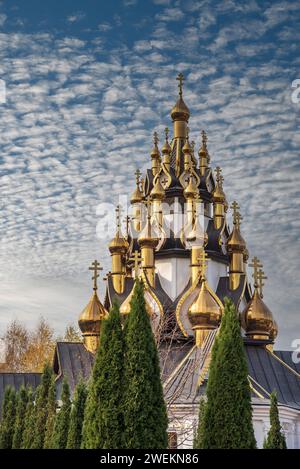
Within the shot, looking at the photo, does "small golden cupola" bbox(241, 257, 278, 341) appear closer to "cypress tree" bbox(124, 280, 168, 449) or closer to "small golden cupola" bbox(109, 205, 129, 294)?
"small golden cupola" bbox(109, 205, 129, 294)

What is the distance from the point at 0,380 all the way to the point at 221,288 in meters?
8.24

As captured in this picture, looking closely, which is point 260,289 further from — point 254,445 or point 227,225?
point 254,445

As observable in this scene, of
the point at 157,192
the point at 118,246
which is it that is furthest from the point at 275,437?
the point at 118,246

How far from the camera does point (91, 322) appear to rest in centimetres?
2656

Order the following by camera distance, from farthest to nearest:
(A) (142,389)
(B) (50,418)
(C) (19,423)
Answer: (C) (19,423)
(B) (50,418)
(A) (142,389)

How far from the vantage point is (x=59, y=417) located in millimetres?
14117

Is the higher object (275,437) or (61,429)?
(61,429)

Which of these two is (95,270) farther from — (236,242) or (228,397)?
(228,397)

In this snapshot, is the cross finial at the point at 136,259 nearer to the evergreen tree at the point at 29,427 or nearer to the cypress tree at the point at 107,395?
the evergreen tree at the point at 29,427

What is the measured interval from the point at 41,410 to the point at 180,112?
52.5 ft

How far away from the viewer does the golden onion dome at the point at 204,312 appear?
78.2ft

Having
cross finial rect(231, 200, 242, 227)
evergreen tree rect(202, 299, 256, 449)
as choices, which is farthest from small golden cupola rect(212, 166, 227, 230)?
evergreen tree rect(202, 299, 256, 449)

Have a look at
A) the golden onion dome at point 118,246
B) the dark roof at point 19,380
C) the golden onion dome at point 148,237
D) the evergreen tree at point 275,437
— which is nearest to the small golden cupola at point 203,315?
the golden onion dome at point 148,237
